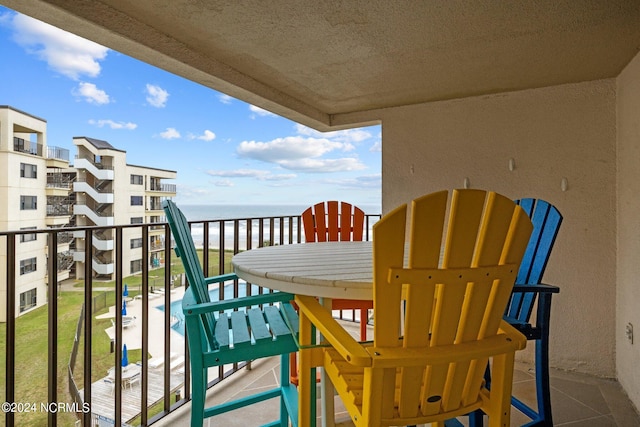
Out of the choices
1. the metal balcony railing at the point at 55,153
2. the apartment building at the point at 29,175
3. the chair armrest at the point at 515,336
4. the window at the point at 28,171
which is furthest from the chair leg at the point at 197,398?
the metal balcony railing at the point at 55,153

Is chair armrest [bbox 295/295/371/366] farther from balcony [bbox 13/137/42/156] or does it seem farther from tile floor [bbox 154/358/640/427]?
balcony [bbox 13/137/42/156]

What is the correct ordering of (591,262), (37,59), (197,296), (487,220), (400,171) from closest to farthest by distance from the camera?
(487,220) < (197,296) < (591,262) < (400,171) < (37,59)

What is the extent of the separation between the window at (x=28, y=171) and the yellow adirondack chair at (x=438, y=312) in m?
10.7

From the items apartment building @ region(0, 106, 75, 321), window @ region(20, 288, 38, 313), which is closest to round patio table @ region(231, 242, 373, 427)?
window @ region(20, 288, 38, 313)

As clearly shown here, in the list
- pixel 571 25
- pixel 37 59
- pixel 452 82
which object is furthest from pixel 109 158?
pixel 37 59

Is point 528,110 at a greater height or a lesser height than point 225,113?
lesser

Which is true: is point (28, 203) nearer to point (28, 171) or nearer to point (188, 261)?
point (28, 171)

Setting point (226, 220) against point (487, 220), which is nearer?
point (487, 220)

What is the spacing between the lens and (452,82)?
9.51ft

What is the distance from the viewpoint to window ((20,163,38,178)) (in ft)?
28.6

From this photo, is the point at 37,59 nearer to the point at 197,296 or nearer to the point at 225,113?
the point at 225,113

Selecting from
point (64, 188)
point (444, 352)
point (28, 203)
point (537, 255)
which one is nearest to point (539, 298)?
point (537, 255)

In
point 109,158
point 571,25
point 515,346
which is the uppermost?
point 109,158

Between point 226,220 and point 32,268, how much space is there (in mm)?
1415
